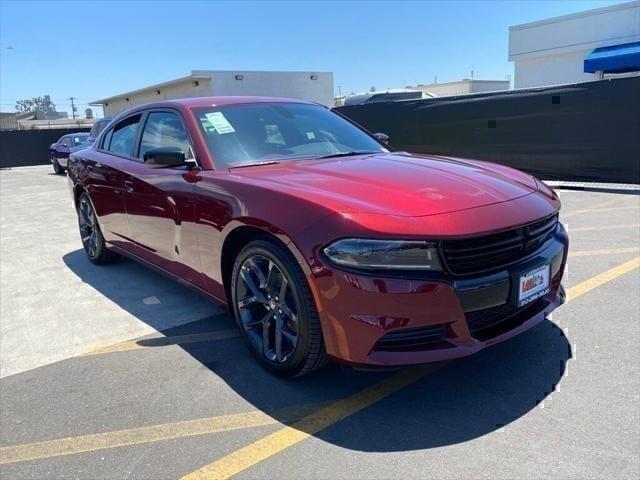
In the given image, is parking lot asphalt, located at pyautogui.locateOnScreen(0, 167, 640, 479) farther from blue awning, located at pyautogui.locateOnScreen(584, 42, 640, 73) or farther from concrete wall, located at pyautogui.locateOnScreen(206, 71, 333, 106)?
concrete wall, located at pyautogui.locateOnScreen(206, 71, 333, 106)

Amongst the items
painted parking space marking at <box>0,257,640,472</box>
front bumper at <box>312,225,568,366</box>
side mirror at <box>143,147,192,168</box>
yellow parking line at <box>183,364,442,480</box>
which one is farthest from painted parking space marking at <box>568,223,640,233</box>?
side mirror at <box>143,147,192,168</box>

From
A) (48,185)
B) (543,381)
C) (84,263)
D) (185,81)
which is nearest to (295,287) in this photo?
(543,381)

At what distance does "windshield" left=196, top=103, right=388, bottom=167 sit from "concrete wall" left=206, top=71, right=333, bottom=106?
28.4 meters

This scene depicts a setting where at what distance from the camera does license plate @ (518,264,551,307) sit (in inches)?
109

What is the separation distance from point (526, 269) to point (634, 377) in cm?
92

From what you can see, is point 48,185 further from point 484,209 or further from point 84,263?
point 484,209

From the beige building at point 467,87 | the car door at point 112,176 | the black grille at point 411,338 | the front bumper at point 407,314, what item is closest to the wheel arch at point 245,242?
the front bumper at point 407,314

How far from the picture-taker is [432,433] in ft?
8.46

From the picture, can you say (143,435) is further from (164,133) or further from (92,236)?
(92,236)

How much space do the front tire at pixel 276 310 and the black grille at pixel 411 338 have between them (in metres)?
0.37

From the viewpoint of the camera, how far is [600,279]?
461cm

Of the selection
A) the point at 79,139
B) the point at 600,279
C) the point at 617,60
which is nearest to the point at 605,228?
the point at 600,279

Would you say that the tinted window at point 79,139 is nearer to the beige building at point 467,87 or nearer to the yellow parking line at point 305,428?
the yellow parking line at point 305,428

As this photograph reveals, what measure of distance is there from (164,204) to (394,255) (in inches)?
82.2
